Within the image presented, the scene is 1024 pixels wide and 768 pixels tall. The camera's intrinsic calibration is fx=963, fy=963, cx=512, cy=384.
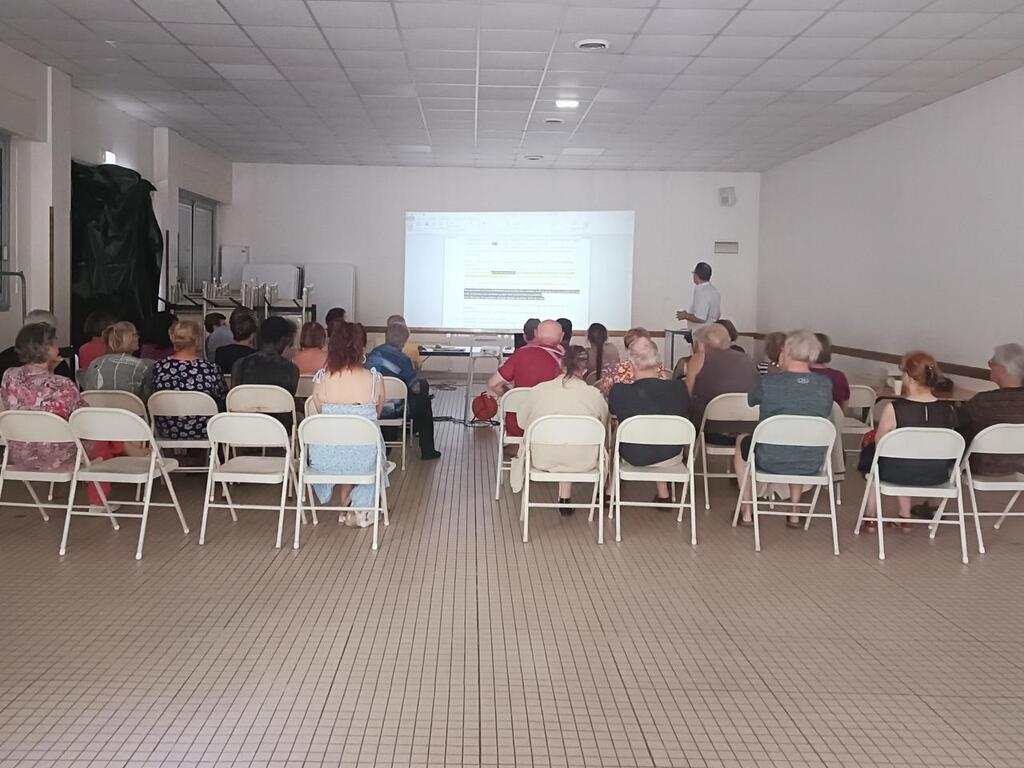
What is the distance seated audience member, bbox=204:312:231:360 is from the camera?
8.48 meters

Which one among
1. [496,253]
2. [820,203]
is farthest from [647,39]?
[496,253]

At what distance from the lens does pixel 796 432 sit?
4.86m

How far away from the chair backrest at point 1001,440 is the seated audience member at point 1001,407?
247 mm

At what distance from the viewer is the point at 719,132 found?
10.5 m

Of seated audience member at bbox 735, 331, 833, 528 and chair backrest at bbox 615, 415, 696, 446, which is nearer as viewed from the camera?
chair backrest at bbox 615, 415, 696, 446

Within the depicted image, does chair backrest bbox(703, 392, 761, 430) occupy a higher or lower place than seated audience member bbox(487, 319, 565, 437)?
lower

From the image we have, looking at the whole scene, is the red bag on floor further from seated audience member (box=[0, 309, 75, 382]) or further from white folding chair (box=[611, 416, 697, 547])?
white folding chair (box=[611, 416, 697, 547])

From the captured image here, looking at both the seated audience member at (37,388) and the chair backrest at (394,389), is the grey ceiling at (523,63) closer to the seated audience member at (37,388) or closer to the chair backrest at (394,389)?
the chair backrest at (394,389)

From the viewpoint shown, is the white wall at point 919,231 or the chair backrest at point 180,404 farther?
the white wall at point 919,231

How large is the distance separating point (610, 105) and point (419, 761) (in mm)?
7537

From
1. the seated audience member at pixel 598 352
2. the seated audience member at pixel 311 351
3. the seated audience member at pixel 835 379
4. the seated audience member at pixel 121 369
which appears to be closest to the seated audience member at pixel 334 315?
the seated audience member at pixel 311 351

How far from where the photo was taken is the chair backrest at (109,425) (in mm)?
4453

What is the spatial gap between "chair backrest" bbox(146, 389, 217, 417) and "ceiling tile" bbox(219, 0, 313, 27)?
2592 mm

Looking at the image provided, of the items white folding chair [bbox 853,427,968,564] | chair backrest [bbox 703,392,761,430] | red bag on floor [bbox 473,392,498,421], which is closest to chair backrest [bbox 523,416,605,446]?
chair backrest [bbox 703,392,761,430]
